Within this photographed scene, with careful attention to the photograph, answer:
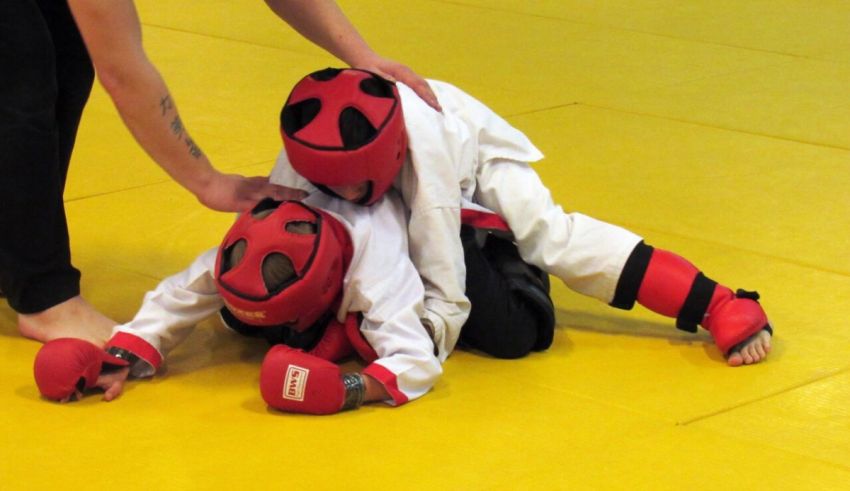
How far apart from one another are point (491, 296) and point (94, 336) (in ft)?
2.58

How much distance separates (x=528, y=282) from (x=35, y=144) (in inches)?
39.4

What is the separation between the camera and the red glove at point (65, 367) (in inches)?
94.7

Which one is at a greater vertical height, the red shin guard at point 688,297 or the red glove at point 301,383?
the red shin guard at point 688,297

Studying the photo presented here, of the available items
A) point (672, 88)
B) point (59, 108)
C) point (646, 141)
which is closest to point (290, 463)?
point (59, 108)

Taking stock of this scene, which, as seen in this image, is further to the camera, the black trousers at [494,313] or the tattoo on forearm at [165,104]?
the black trousers at [494,313]

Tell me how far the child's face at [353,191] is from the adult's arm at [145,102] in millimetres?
105

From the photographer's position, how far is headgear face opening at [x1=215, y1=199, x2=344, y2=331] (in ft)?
7.74

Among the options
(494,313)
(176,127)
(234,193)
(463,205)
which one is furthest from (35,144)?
(494,313)

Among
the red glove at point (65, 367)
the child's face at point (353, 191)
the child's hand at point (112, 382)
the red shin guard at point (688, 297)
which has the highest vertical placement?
the child's face at point (353, 191)

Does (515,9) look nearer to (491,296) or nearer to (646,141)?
(646,141)

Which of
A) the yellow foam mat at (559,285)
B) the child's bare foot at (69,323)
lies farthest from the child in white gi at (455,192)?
the child's bare foot at (69,323)

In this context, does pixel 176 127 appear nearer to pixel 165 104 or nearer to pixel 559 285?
pixel 165 104

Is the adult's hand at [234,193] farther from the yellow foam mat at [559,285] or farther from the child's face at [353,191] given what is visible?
the yellow foam mat at [559,285]

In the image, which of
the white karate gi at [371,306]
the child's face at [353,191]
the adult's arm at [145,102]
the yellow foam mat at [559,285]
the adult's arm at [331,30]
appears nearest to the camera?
the yellow foam mat at [559,285]
